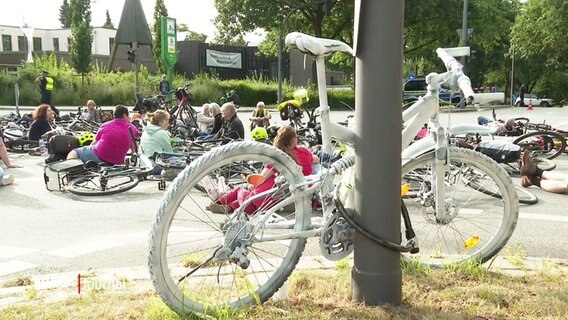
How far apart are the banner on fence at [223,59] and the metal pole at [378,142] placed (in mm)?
46647

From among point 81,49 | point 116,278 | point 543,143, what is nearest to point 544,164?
point 543,143

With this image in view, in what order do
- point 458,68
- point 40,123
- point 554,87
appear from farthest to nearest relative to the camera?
point 554,87, point 40,123, point 458,68

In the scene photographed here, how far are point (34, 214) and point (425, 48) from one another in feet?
130

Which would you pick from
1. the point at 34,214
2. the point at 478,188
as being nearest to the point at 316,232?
the point at 478,188

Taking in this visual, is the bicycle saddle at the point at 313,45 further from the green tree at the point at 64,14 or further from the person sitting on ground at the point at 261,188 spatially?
the green tree at the point at 64,14

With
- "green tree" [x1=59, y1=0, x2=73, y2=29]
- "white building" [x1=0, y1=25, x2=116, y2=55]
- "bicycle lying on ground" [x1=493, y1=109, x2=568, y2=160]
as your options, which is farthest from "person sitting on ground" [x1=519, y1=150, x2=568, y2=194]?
"green tree" [x1=59, y1=0, x2=73, y2=29]

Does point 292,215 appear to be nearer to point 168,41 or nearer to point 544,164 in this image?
point 544,164

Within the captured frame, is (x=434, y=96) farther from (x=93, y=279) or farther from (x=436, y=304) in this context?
(x=93, y=279)

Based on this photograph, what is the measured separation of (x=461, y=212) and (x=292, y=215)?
1.43 m

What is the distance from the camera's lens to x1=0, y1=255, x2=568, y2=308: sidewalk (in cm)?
403

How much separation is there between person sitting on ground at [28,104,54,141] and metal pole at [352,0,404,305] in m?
11.1

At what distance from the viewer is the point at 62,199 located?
8492 mm

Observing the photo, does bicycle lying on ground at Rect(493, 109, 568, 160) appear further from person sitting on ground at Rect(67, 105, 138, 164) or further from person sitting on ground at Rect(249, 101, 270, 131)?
person sitting on ground at Rect(67, 105, 138, 164)

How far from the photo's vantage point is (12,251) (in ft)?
18.8
